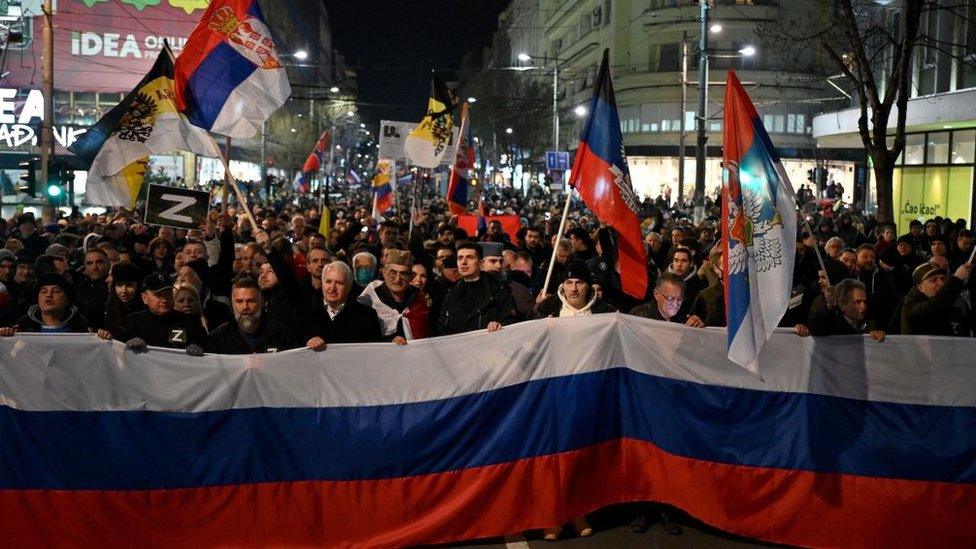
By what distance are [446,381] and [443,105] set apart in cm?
1081

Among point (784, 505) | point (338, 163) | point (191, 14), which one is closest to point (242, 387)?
point (784, 505)

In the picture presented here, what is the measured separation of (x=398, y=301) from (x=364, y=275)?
1.58 metres

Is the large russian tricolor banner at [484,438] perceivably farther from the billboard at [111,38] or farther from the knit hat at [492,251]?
the billboard at [111,38]

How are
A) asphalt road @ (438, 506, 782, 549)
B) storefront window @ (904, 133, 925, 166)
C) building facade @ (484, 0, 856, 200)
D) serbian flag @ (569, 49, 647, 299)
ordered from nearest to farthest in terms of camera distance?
1. asphalt road @ (438, 506, 782, 549)
2. serbian flag @ (569, 49, 647, 299)
3. storefront window @ (904, 133, 925, 166)
4. building facade @ (484, 0, 856, 200)

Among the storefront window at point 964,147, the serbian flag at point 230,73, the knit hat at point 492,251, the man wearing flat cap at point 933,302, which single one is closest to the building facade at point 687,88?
the storefront window at point 964,147

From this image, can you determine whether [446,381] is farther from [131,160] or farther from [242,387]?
[131,160]

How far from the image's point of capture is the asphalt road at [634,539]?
21.0 feet

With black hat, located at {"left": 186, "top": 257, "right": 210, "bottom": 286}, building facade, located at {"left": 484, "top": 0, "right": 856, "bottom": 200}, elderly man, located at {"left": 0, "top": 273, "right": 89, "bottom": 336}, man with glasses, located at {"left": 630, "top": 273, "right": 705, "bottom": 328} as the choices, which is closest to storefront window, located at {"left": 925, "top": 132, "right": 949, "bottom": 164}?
black hat, located at {"left": 186, "top": 257, "right": 210, "bottom": 286}

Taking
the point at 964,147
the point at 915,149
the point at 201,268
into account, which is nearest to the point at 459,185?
the point at 201,268

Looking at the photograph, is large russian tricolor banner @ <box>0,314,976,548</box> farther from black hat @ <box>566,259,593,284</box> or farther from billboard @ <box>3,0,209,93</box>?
billboard @ <box>3,0,209,93</box>

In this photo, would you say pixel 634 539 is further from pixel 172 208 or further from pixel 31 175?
pixel 31 175

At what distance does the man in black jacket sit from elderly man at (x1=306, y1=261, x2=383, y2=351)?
93cm

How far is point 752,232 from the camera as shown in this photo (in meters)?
6.29

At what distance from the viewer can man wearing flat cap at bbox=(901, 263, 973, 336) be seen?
7062 mm
